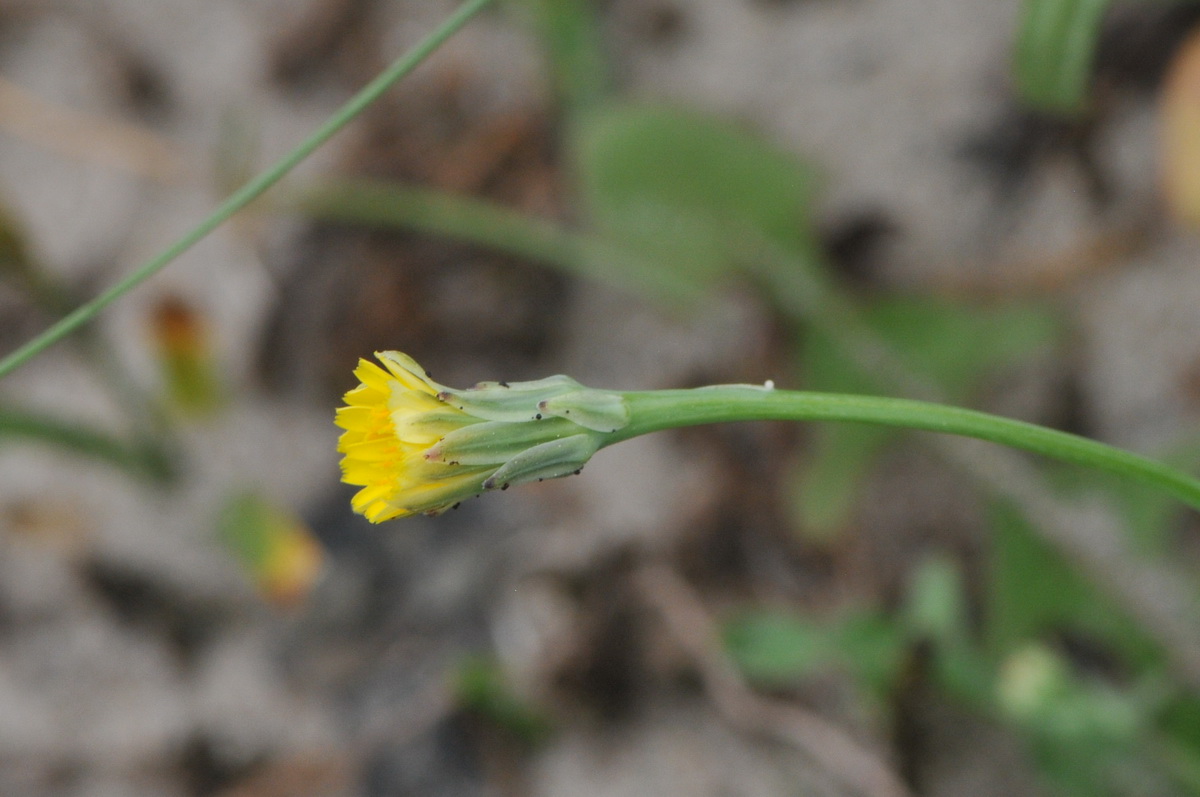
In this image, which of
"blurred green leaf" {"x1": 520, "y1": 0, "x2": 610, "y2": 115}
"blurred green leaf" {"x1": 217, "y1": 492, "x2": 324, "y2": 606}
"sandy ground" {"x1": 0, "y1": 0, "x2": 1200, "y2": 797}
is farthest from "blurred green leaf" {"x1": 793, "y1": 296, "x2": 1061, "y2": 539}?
"blurred green leaf" {"x1": 217, "y1": 492, "x2": 324, "y2": 606}

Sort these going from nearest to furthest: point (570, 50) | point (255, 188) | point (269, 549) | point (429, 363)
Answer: point (255, 188) → point (269, 549) → point (429, 363) → point (570, 50)

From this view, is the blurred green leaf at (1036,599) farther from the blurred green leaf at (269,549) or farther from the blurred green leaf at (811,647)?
the blurred green leaf at (269,549)

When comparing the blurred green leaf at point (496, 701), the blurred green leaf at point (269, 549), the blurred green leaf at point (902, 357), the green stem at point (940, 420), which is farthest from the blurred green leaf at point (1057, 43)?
the blurred green leaf at point (269, 549)

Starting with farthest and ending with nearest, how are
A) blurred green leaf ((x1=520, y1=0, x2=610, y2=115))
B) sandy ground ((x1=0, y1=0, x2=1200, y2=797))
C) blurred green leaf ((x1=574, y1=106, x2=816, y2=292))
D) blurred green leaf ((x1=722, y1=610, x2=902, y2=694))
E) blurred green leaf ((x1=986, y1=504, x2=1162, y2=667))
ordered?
blurred green leaf ((x1=520, y1=0, x2=610, y2=115))
blurred green leaf ((x1=574, y1=106, x2=816, y2=292))
sandy ground ((x1=0, y1=0, x2=1200, y2=797))
blurred green leaf ((x1=986, y1=504, x2=1162, y2=667))
blurred green leaf ((x1=722, y1=610, x2=902, y2=694))

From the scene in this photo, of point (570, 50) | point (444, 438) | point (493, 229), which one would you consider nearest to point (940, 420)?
point (444, 438)

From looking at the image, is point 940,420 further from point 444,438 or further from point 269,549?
point 269,549

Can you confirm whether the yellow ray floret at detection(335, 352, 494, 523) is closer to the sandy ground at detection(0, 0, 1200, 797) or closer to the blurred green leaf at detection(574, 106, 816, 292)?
the sandy ground at detection(0, 0, 1200, 797)

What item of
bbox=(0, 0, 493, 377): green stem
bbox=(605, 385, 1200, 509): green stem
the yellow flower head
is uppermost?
bbox=(0, 0, 493, 377): green stem
